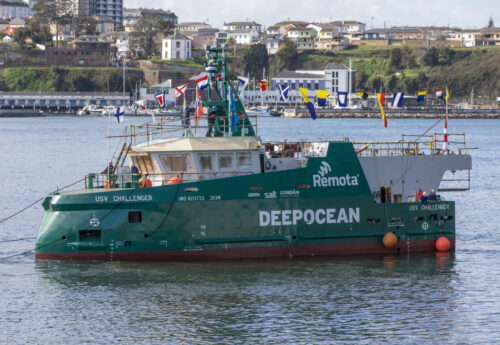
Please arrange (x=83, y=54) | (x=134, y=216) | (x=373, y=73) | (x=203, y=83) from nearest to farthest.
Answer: (x=134, y=216)
(x=203, y=83)
(x=83, y=54)
(x=373, y=73)

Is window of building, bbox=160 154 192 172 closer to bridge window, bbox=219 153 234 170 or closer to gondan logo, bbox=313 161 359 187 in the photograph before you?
bridge window, bbox=219 153 234 170

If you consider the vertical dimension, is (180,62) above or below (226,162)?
above


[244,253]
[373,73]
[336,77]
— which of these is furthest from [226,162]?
[373,73]

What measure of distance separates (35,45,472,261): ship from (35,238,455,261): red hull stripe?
3cm

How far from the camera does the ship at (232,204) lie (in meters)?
26.2

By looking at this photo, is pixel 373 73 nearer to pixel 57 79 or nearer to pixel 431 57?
pixel 431 57

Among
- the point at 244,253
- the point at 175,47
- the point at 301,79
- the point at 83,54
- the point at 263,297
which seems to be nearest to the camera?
the point at 263,297

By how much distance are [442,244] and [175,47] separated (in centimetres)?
16206

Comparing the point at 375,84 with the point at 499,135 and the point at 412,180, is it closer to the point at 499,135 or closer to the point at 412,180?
the point at 499,135

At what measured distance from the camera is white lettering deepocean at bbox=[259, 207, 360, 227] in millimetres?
26953

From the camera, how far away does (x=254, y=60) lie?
197 meters

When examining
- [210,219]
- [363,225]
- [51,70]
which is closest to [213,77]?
[210,219]

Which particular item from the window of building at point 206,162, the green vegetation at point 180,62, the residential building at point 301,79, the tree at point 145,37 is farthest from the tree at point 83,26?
the window of building at point 206,162

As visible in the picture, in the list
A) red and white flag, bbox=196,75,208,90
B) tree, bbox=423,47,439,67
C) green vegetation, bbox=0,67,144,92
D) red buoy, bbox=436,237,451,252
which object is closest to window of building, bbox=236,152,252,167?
red and white flag, bbox=196,75,208,90
